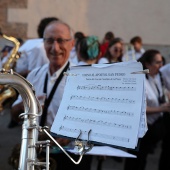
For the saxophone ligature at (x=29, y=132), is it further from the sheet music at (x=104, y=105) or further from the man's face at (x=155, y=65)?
the man's face at (x=155, y=65)

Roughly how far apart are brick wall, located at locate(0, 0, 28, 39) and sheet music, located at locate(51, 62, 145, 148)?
24.9 feet

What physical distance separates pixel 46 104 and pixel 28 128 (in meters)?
1.07

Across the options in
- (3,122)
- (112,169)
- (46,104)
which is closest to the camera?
(46,104)

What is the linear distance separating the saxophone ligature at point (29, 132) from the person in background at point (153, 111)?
2100mm

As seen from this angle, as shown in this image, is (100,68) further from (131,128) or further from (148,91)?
(148,91)

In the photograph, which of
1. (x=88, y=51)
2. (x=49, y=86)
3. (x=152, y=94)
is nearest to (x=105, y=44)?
(x=152, y=94)

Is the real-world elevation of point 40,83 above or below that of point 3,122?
above

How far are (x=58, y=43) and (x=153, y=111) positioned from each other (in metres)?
1.22

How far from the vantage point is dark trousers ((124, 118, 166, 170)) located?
11.8 feet

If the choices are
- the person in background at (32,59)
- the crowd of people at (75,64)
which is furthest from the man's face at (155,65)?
the person in background at (32,59)

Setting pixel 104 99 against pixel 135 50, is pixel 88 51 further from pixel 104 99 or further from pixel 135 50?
pixel 135 50

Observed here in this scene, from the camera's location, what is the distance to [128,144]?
1.37 m

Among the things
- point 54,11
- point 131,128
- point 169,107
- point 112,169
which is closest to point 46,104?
point 131,128

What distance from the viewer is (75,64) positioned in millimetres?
3010
